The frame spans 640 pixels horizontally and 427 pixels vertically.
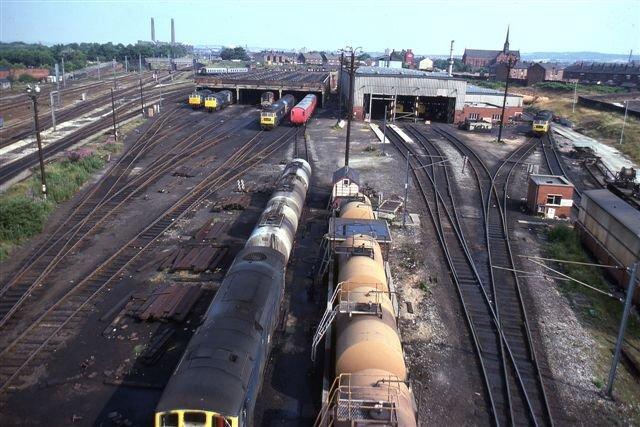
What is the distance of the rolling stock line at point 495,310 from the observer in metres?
16.1

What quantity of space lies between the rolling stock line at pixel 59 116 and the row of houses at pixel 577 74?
332 ft

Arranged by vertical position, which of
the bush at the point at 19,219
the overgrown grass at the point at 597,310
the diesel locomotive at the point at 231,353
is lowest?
the overgrown grass at the point at 597,310

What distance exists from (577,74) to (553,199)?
467 feet

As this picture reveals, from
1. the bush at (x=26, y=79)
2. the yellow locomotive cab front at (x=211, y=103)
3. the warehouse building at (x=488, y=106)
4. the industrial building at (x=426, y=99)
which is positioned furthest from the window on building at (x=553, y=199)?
the bush at (x=26, y=79)

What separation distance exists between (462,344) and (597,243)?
12.2m

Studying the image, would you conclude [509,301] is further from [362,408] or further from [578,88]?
[578,88]

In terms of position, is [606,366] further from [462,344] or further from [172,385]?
[172,385]

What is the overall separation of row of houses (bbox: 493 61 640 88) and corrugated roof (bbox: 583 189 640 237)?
121 metres

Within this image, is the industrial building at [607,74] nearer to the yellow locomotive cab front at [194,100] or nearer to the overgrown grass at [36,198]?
the yellow locomotive cab front at [194,100]

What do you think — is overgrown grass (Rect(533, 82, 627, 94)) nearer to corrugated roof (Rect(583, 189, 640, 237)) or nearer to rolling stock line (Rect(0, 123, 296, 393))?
corrugated roof (Rect(583, 189, 640, 237))

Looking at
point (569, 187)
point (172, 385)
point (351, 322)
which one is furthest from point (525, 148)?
point (172, 385)

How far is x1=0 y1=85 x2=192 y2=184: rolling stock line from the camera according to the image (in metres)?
39.9

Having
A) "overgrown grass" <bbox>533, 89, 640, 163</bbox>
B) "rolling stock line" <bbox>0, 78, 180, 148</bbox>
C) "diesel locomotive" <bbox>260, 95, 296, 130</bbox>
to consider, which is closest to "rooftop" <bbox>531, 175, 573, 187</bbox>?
"overgrown grass" <bbox>533, 89, 640, 163</bbox>

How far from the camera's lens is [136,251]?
25.8 meters
